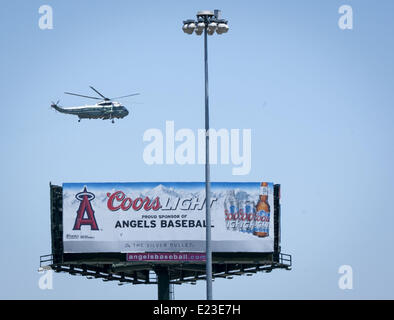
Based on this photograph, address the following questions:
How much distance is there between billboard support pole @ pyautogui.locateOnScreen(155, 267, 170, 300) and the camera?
262 ft

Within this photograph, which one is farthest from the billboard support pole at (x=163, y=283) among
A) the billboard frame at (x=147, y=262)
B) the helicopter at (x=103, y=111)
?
the helicopter at (x=103, y=111)

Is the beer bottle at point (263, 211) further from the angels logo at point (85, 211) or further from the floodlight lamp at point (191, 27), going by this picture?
the floodlight lamp at point (191, 27)

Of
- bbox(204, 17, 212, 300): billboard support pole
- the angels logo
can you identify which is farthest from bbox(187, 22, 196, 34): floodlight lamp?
the angels logo

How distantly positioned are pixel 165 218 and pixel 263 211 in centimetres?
732

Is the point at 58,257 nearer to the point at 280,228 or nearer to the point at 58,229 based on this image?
the point at 58,229

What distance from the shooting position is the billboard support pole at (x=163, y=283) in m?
79.9

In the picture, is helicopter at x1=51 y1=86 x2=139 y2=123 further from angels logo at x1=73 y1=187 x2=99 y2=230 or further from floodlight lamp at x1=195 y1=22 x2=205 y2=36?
floodlight lamp at x1=195 y1=22 x2=205 y2=36

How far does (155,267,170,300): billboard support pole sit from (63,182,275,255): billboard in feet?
8.79

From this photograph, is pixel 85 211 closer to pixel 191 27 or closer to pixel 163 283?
pixel 163 283

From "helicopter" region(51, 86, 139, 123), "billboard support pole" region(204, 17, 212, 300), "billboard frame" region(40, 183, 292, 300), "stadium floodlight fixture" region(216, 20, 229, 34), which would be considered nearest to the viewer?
"billboard support pole" region(204, 17, 212, 300)

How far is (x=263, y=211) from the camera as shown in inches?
3071
